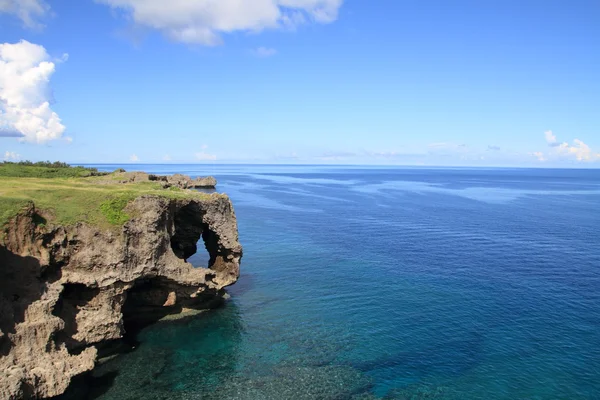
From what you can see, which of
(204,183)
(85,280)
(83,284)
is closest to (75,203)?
(85,280)

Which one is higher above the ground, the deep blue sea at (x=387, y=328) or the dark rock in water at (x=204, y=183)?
the dark rock in water at (x=204, y=183)

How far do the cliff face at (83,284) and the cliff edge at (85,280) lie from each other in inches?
2.8

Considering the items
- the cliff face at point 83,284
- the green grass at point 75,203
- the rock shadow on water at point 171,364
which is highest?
the green grass at point 75,203

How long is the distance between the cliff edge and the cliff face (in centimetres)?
7

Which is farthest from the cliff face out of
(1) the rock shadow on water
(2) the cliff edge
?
(1) the rock shadow on water

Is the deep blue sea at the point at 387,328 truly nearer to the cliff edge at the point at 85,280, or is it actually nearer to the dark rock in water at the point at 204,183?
Answer: the cliff edge at the point at 85,280

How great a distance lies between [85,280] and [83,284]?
43 centimetres

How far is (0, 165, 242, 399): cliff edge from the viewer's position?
28.5 m

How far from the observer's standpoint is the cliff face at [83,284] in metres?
28.4

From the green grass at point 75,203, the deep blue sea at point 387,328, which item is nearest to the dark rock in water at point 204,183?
the deep blue sea at point 387,328

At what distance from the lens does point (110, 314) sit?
35.1 meters

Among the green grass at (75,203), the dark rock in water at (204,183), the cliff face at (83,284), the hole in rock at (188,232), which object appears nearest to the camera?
the cliff face at (83,284)

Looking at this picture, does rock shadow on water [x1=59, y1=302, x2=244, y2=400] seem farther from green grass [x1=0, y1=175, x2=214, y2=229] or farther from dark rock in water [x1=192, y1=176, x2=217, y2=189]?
dark rock in water [x1=192, y1=176, x2=217, y2=189]

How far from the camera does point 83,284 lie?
3409cm
